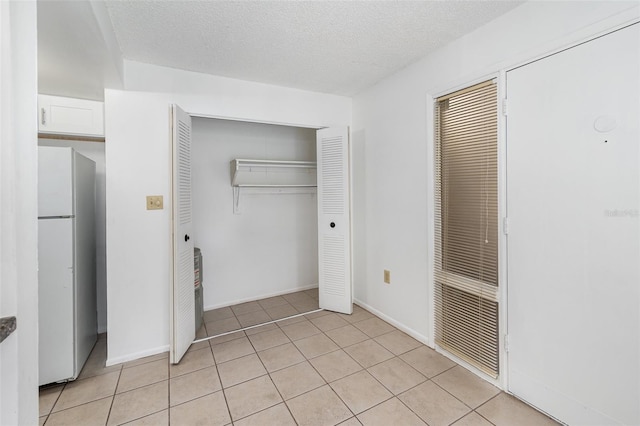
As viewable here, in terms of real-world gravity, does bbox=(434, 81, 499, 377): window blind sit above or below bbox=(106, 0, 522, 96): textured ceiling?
below

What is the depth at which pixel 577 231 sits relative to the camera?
1.58 m

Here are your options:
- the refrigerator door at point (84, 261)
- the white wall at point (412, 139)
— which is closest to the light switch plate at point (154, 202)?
the refrigerator door at point (84, 261)

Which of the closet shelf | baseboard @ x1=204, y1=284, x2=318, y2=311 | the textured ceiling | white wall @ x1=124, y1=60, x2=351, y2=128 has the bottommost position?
baseboard @ x1=204, y1=284, x2=318, y2=311

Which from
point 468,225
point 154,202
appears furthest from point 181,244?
point 468,225

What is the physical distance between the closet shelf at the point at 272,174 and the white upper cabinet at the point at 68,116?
1.34m

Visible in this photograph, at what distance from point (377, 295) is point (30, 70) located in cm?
305

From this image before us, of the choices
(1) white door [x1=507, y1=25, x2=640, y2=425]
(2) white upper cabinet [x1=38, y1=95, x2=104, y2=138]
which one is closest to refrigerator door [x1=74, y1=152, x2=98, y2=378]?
(2) white upper cabinet [x1=38, y1=95, x2=104, y2=138]

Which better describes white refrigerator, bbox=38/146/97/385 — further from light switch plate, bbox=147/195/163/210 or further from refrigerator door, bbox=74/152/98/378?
light switch plate, bbox=147/195/163/210

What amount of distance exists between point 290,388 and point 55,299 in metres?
1.78

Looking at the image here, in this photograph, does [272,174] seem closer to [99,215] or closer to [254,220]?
[254,220]

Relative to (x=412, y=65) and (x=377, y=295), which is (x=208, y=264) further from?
(x=412, y=65)

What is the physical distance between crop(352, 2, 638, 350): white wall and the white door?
0.17 metres

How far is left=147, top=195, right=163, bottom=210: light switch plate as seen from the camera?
246 centimetres

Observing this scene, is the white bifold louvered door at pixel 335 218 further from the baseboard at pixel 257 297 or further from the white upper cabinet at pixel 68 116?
the white upper cabinet at pixel 68 116
